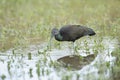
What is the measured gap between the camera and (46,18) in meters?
15.8

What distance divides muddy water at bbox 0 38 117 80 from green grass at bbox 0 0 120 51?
1.00m

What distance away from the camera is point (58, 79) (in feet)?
26.8

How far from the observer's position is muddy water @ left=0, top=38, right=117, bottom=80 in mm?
8359

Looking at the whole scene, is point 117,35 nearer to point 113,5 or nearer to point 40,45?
point 40,45

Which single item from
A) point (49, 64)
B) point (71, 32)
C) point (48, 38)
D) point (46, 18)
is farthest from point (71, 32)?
point (46, 18)

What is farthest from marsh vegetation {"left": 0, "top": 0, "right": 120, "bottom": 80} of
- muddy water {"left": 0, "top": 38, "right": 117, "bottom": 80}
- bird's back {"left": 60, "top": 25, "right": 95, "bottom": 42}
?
bird's back {"left": 60, "top": 25, "right": 95, "bottom": 42}

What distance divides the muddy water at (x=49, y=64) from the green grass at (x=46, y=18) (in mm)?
1001

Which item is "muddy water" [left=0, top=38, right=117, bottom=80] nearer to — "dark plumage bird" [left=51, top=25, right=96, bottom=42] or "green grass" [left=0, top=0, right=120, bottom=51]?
"dark plumage bird" [left=51, top=25, right=96, bottom=42]

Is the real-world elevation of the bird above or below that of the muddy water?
above

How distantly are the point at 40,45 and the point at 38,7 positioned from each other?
7.40 m

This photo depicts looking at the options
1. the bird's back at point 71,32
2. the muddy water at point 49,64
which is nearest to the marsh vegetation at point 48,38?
the muddy water at point 49,64

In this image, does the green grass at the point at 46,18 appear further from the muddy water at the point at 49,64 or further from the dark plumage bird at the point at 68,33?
the dark plumage bird at the point at 68,33

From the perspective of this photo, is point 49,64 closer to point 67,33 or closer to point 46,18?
point 67,33

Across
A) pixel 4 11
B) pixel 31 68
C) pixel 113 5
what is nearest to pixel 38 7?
pixel 4 11
